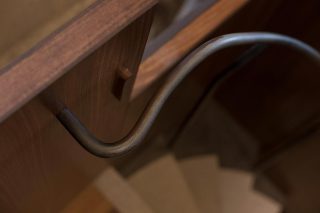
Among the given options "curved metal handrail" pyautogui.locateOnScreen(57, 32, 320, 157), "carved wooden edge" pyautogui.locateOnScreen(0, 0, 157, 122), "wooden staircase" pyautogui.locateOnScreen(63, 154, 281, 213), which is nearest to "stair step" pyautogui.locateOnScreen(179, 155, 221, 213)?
"wooden staircase" pyautogui.locateOnScreen(63, 154, 281, 213)

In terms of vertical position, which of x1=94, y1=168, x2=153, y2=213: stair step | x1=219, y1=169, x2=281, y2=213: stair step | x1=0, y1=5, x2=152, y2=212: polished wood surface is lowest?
x1=219, y1=169, x2=281, y2=213: stair step

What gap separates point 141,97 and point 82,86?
238 millimetres

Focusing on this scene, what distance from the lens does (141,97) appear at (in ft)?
2.07

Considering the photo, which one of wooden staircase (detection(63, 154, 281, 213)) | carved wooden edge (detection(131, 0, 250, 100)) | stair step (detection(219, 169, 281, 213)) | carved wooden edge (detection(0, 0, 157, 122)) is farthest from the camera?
stair step (detection(219, 169, 281, 213))

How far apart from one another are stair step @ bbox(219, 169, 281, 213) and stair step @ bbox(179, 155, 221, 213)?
4 cm

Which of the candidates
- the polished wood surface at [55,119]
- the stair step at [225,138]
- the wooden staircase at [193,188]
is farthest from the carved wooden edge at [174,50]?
the stair step at [225,138]

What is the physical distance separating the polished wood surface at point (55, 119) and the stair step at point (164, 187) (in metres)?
0.49

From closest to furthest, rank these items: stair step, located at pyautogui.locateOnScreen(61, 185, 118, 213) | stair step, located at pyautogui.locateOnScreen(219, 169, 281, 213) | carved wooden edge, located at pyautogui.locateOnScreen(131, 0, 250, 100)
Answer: carved wooden edge, located at pyautogui.locateOnScreen(131, 0, 250, 100), stair step, located at pyautogui.locateOnScreen(61, 185, 118, 213), stair step, located at pyautogui.locateOnScreen(219, 169, 281, 213)

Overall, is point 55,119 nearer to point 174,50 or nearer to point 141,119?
point 141,119

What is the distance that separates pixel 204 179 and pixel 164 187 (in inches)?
5.8

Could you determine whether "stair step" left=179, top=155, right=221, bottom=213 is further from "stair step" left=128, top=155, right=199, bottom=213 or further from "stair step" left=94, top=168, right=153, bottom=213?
"stair step" left=94, top=168, right=153, bottom=213

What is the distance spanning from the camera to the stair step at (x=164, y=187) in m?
1.12

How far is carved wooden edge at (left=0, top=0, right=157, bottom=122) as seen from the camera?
31cm

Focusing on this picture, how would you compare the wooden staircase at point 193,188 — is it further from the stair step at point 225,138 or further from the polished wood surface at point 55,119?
the polished wood surface at point 55,119
